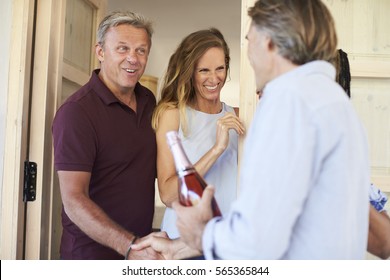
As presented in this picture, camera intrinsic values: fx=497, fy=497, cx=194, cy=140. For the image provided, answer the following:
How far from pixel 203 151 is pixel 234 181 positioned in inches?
5.0

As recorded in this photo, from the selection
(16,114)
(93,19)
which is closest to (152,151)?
(16,114)

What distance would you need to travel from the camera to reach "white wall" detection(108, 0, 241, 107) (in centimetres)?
370

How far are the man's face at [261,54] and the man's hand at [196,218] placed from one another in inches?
7.4

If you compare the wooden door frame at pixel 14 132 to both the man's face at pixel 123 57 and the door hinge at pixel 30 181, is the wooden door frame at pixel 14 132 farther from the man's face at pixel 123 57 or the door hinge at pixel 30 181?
the man's face at pixel 123 57

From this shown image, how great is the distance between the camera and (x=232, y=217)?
0.69 metres

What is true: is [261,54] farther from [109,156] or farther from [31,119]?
[31,119]

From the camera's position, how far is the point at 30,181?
164cm

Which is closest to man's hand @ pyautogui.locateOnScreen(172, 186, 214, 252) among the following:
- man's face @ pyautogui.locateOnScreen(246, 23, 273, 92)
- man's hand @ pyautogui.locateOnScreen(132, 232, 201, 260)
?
man's face @ pyautogui.locateOnScreen(246, 23, 273, 92)

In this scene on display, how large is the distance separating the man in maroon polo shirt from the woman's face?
0.62ft

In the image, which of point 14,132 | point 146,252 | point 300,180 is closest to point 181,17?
point 14,132

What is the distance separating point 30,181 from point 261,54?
1.14 m

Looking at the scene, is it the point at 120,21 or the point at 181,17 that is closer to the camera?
the point at 120,21

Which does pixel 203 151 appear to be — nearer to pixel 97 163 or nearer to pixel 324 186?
pixel 97 163

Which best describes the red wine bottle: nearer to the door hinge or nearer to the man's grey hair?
the man's grey hair
